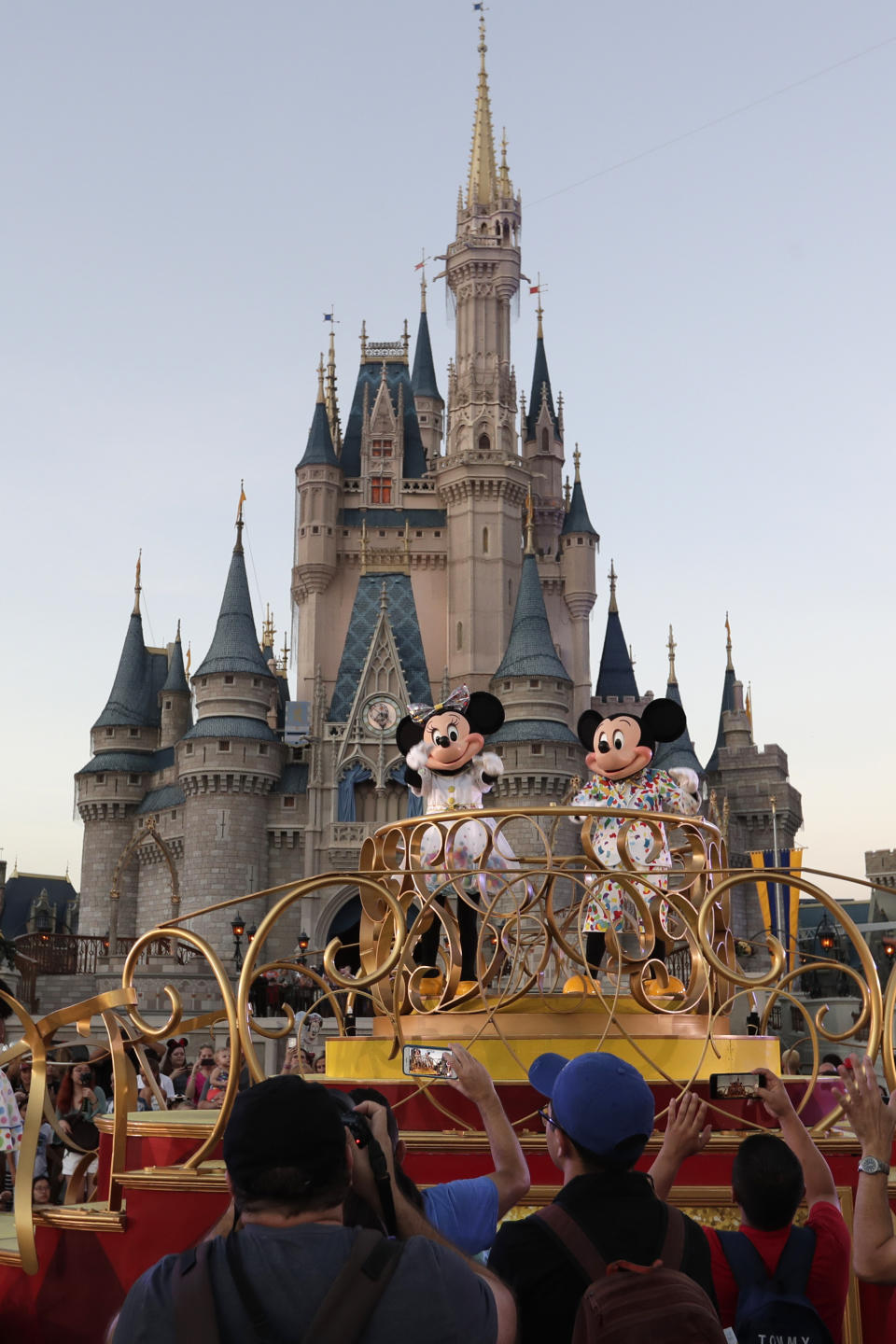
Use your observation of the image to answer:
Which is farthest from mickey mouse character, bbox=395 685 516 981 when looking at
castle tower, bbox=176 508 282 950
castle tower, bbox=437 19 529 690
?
castle tower, bbox=437 19 529 690

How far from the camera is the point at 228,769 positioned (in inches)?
1315

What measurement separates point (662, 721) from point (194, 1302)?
504 cm

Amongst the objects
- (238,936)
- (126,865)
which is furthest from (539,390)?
(238,936)

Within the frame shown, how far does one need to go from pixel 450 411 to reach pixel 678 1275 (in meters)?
39.2

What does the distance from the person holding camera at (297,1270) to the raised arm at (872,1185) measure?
813 mm

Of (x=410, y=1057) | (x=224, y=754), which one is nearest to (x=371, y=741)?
(x=224, y=754)

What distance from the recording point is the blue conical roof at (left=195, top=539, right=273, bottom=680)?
34875mm

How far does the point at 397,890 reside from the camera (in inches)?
205

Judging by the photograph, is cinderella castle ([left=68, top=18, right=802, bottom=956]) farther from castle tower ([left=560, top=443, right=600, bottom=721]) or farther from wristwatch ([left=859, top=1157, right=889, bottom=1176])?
wristwatch ([left=859, top=1157, right=889, bottom=1176])

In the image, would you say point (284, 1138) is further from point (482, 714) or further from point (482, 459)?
point (482, 459)

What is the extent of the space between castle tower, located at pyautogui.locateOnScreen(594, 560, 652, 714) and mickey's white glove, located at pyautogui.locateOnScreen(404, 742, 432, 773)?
3347 centimetres

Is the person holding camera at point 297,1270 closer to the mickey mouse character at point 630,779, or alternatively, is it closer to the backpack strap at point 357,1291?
the backpack strap at point 357,1291

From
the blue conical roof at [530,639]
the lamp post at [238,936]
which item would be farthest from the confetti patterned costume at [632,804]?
Result: the blue conical roof at [530,639]

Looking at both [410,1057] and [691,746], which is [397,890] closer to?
[410,1057]
